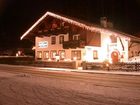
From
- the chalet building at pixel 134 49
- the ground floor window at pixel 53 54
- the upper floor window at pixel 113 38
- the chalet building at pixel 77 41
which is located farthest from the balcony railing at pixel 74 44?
the chalet building at pixel 134 49

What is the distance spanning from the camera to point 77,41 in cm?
3922

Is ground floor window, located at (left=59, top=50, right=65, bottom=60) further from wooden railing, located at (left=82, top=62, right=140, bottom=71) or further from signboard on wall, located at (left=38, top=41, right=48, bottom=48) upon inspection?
wooden railing, located at (left=82, top=62, right=140, bottom=71)

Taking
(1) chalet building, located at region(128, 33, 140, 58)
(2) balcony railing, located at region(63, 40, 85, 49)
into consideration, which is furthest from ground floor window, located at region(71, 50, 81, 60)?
(1) chalet building, located at region(128, 33, 140, 58)

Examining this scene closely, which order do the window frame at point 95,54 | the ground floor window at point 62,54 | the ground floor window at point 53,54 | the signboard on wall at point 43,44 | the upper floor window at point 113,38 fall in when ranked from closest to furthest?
the upper floor window at point 113,38, the window frame at point 95,54, the ground floor window at point 62,54, the ground floor window at point 53,54, the signboard on wall at point 43,44

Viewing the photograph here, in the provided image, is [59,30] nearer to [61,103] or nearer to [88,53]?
[88,53]

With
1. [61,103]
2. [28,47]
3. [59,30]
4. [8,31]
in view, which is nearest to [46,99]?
[61,103]

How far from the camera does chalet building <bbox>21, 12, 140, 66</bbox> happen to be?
3825 cm

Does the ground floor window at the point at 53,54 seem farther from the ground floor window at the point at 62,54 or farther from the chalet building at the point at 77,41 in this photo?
the ground floor window at the point at 62,54

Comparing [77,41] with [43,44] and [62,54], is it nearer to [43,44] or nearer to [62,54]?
[62,54]

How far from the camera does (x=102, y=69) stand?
3138 centimetres

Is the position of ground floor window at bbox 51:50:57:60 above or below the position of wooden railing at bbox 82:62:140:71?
above

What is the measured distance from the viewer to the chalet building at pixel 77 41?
38250 mm

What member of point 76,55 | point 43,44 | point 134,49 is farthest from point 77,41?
point 43,44

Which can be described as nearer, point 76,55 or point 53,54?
point 76,55
